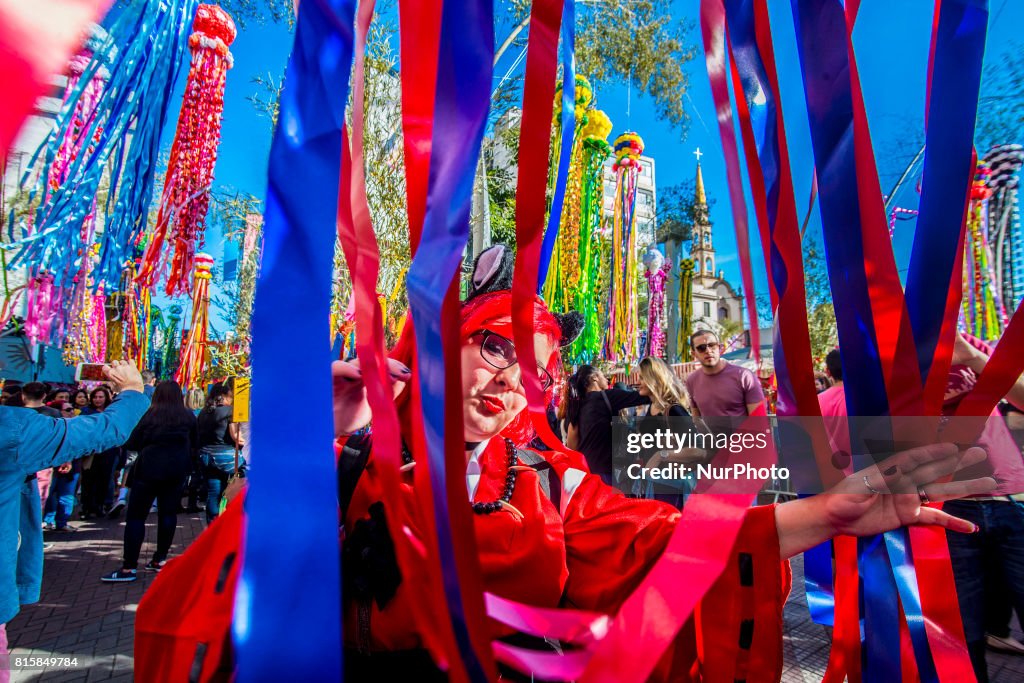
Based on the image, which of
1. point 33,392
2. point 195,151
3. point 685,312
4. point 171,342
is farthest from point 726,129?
point 171,342

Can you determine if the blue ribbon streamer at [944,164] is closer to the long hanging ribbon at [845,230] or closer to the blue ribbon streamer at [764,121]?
the long hanging ribbon at [845,230]

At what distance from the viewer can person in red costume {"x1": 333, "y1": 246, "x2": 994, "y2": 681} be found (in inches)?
33.8

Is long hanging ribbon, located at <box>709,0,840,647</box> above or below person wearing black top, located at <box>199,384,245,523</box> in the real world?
above

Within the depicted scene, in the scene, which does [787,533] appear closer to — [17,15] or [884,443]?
[884,443]

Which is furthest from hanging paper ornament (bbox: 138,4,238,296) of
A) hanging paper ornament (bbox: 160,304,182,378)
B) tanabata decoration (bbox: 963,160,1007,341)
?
hanging paper ornament (bbox: 160,304,182,378)

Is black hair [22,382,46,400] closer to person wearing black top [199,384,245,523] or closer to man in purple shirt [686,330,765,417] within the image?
person wearing black top [199,384,245,523]

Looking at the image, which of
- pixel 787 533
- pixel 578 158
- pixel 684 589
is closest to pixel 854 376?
pixel 787 533

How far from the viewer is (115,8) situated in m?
1.99

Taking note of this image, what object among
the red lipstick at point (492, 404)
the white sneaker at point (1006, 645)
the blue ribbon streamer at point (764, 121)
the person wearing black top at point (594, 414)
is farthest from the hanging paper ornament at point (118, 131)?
the white sneaker at point (1006, 645)

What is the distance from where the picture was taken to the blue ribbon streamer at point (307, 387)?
61cm

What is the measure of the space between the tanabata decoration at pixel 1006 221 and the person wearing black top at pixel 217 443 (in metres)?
5.62

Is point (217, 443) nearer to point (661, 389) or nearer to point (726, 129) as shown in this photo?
point (661, 389)

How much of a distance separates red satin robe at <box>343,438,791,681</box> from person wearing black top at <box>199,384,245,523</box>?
15.5 feet

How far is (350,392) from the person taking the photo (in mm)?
1000
